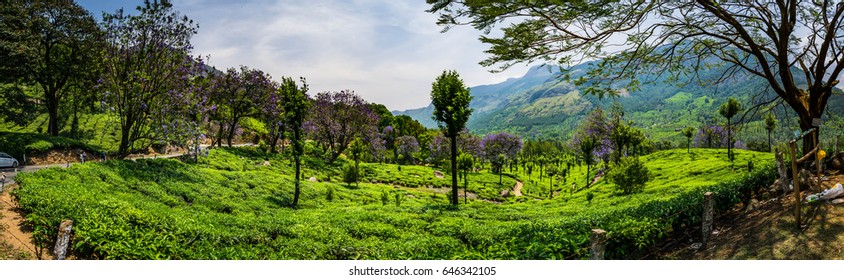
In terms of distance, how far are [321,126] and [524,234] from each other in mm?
38964

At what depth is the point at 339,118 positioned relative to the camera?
45656 mm

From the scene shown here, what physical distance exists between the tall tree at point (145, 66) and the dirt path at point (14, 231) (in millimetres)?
7253

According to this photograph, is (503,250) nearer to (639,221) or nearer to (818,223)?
(639,221)

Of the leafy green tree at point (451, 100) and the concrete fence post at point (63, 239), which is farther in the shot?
the leafy green tree at point (451, 100)

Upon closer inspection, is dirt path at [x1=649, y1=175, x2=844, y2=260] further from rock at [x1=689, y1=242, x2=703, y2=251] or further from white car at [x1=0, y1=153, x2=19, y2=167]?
white car at [x1=0, y1=153, x2=19, y2=167]

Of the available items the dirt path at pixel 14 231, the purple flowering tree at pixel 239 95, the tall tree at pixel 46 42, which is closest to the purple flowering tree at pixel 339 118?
the purple flowering tree at pixel 239 95

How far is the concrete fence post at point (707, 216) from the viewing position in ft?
24.7

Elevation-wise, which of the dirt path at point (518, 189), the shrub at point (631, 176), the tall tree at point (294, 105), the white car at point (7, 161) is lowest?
the dirt path at point (518, 189)

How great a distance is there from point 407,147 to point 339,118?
2879 centimetres

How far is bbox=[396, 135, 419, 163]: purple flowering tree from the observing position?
7181cm

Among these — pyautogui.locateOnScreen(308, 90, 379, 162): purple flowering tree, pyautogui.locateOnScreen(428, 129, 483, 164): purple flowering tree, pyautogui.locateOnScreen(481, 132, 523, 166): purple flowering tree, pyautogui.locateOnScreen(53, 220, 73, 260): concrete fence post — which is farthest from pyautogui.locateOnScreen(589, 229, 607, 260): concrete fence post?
pyautogui.locateOnScreen(481, 132, 523, 166): purple flowering tree

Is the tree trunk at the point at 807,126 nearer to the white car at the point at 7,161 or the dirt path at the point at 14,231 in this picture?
the dirt path at the point at 14,231

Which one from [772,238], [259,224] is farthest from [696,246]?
[259,224]

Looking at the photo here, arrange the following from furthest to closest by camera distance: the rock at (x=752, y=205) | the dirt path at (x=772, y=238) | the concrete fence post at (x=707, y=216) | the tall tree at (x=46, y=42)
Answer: the tall tree at (x=46, y=42)
the rock at (x=752, y=205)
the concrete fence post at (x=707, y=216)
the dirt path at (x=772, y=238)
